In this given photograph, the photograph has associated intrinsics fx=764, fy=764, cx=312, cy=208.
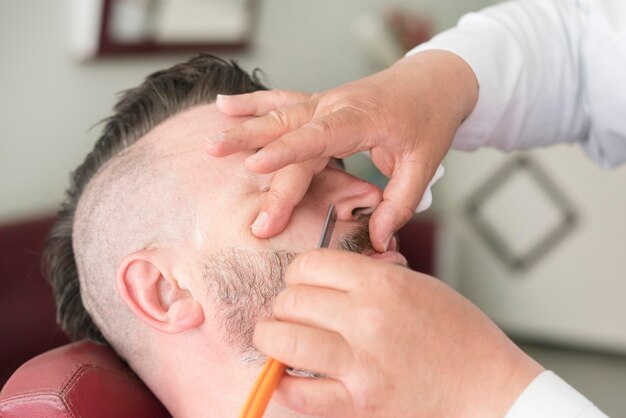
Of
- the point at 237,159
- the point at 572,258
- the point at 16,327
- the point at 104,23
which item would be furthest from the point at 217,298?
the point at 572,258

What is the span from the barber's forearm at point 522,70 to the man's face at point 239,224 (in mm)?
311

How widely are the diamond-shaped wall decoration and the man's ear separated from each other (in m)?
3.35

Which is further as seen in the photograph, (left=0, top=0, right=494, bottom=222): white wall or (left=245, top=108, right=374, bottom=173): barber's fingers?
(left=0, top=0, right=494, bottom=222): white wall

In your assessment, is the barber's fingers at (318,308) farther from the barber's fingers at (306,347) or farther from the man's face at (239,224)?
the man's face at (239,224)

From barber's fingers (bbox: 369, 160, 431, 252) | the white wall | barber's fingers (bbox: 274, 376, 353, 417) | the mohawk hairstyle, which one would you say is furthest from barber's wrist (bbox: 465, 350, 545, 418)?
the white wall

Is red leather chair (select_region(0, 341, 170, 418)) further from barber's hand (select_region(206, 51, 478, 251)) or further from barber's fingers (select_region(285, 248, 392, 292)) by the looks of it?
barber's fingers (select_region(285, 248, 392, 292))

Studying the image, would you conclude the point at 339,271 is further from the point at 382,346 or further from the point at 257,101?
the point at 257,101

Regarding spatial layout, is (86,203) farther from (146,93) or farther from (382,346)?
(382,346)

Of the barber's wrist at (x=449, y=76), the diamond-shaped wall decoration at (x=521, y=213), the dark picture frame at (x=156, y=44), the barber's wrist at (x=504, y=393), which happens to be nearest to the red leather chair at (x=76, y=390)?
the barber's wrist at (x=504, y=393)

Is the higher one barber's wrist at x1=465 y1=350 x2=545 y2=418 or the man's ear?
barber's wrist at x1=465 y1=350 x2=545 y2=418

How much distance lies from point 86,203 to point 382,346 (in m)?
0.80

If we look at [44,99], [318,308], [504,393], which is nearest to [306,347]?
[318,308]

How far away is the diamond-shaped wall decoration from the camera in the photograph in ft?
14.1

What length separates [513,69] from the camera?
1.49m
